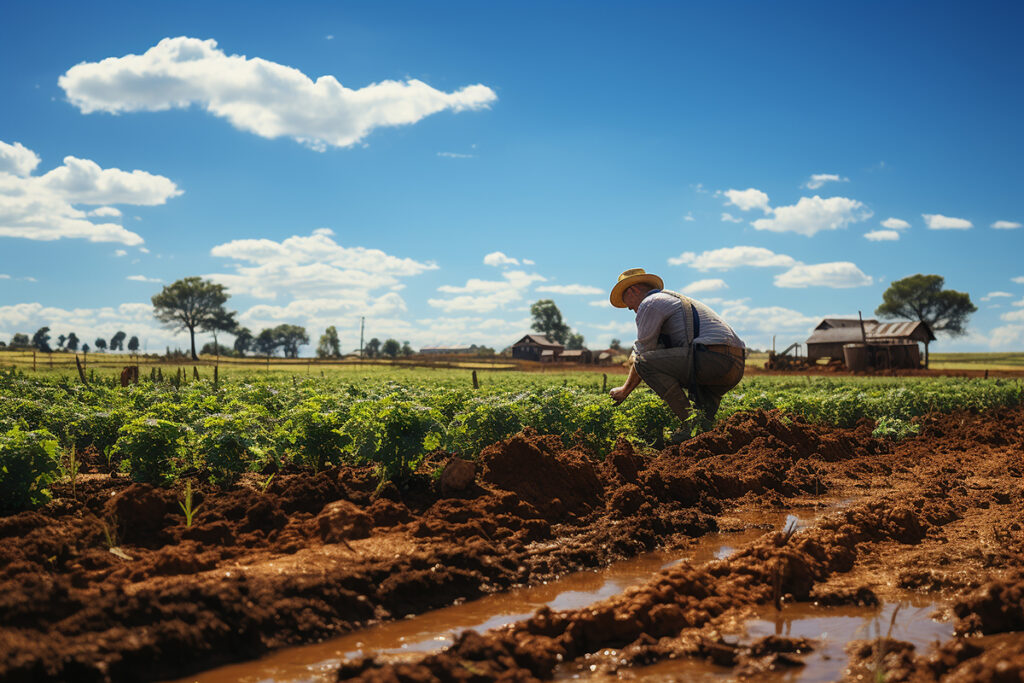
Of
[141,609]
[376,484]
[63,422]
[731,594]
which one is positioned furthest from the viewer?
[63,422]

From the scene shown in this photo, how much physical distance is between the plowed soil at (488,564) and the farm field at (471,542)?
16 millimetres

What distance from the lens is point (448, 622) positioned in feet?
14.1

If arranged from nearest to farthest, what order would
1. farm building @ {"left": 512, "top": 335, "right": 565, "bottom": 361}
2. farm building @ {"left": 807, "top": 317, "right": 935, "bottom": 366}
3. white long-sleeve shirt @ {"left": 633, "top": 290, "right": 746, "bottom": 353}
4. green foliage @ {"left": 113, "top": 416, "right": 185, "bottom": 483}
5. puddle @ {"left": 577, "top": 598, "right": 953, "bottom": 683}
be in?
puddle @ {"left": 577, "top": 598, "right": 953, "bottom": 683} → green foliage @ {"left": 113, "top": 416, "right": 185, "bottom": 483} → white long-sleeve shirt @ {"left": 633, "top": 290, "right": 746, "bottom": 353} → farm building @ {"left": 807, "top": 317, "right": 935, "bottom": 366} → farm building @ {"left": 512, "top": 335, "right": 565, "bottom": 361}

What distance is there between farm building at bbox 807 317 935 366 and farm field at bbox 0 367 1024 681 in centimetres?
4939

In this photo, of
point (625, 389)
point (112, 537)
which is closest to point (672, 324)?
point (625, 389)

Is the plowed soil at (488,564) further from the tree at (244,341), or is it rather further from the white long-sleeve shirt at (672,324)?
the tree at (244,341)

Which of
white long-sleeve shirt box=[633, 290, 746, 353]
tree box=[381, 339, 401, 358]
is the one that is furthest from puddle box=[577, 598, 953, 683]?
tree box=[381, 339, 401, 358]

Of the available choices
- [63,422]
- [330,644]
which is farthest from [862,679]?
[63,422]

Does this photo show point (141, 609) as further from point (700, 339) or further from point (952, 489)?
point (952, 489)

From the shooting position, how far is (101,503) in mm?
6355

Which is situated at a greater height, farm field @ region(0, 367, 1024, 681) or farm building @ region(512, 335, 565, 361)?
farm building @ region(512, 335, 565, 361)

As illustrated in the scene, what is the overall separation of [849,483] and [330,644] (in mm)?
6946

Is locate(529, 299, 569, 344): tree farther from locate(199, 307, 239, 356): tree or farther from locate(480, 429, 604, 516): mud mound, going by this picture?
locate(480, 429, 604, 516): mud mound

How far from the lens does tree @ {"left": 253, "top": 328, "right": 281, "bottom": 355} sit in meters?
152
